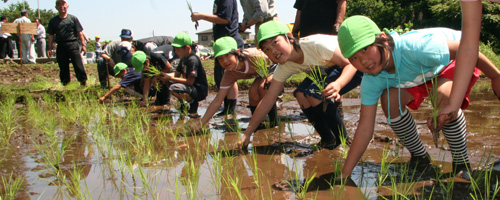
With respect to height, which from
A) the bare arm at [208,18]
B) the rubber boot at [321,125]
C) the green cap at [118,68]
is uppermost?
the bare arm at [208,18]

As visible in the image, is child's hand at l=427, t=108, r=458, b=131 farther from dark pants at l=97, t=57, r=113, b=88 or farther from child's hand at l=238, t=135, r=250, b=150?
dark pants at l=97, t=57, r=113, b=88

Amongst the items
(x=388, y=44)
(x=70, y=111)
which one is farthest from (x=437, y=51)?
(x=70, y=111)

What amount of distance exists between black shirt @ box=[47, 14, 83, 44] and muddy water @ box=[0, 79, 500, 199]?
3.42 meters

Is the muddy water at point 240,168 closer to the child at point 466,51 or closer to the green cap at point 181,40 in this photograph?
the child at point 466,51

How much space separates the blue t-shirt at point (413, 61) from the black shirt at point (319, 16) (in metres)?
1.72

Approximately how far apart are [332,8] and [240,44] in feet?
→ 3.96

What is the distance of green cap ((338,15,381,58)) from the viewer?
1987 millimetres

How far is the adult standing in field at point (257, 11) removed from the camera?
14.4 ft

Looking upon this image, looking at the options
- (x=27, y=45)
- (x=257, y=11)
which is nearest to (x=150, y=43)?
(x=257, y=11)

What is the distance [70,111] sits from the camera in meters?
4.39

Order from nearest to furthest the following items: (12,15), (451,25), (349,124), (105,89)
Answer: (349,124) → (105,89) → (451,25) → (12,15)

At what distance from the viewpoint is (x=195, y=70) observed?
16.3 ft

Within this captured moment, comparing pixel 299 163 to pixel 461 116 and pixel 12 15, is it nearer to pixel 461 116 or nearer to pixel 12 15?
pixel 461 116

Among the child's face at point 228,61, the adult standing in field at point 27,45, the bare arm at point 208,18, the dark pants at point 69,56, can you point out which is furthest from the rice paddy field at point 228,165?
the adult standing in field at point 27,45
